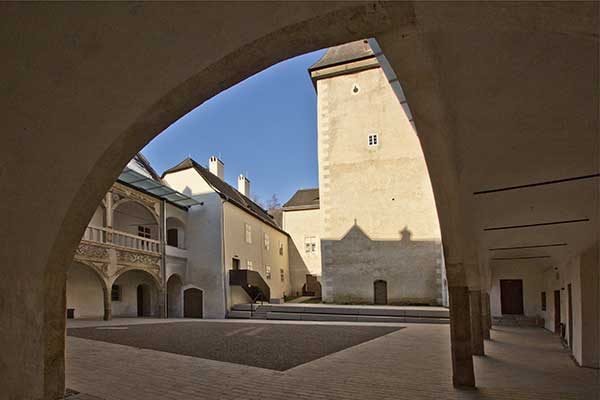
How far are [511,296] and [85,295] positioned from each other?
790 inches

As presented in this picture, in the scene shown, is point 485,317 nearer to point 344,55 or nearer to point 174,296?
point 174,296

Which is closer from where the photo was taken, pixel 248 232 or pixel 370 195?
pixel 370 195

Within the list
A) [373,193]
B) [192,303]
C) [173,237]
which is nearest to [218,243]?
[173,237]

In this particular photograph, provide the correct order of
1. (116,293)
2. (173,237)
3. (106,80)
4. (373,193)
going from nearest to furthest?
(106,80), (116,293), (373,193), (173,237)

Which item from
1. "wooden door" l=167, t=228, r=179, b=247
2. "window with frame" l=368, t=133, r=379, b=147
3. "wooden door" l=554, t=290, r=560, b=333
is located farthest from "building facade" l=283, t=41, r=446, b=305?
A: "wooden door" l=167, t=228, r=179, b=247

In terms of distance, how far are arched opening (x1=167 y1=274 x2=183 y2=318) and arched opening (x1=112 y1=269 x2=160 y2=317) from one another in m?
1.10

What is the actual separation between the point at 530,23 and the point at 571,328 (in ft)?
39.3

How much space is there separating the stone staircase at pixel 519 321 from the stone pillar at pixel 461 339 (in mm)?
15354

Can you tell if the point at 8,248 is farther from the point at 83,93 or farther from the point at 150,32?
the point at 150,32

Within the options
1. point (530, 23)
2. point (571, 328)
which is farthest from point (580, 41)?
point (571, 328)

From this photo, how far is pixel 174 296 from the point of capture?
22.9 metres

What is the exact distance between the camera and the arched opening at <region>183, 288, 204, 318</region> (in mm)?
22297

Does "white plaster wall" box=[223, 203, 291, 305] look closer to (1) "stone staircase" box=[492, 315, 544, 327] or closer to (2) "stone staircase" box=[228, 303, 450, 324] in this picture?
(2) "stone staircase" box=[228, 303, 450, 324]

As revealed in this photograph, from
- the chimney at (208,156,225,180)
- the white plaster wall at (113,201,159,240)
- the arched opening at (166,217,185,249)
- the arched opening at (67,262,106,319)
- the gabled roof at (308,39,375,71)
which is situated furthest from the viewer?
the chimney at (208,156,225,180)
